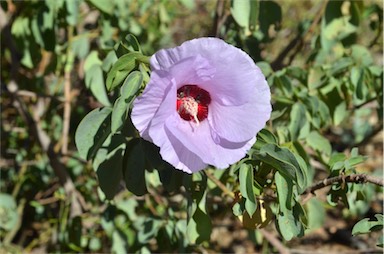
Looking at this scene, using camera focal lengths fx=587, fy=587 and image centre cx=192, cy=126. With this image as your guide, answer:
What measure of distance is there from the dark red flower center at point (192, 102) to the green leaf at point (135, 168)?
202 millimetres

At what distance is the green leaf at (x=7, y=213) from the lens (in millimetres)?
2250

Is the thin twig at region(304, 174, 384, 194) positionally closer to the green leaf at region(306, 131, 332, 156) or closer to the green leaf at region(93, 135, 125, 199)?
the green leaf at region(306, 131, 332, 156)

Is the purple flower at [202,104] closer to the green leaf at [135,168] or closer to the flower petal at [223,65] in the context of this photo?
the flower petal at [223,65]

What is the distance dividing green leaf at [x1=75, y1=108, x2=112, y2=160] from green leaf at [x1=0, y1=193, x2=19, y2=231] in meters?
1.03

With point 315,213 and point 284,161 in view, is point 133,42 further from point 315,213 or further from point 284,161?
point 315,213

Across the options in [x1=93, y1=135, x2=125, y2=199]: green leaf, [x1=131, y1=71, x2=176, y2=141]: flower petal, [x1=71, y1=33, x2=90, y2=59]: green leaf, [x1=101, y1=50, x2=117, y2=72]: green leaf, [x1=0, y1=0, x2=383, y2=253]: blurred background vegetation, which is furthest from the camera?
[x1=71, y1=33, x2=90, y2=59]: green leaf

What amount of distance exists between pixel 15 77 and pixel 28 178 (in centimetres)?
55

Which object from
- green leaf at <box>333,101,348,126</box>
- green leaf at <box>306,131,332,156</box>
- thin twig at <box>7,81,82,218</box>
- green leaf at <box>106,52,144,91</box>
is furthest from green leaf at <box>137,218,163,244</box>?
green leaf at <box>106,52,144,91</box>

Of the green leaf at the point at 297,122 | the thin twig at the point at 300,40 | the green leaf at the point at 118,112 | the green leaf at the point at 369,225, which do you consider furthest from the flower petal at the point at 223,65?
the thin twig at the point at 300,40

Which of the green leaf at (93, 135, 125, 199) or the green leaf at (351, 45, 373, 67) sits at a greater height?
the green leaf at (351, 45, 373, 67)

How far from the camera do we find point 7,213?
2.26m

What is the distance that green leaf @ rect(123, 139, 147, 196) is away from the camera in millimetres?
1412

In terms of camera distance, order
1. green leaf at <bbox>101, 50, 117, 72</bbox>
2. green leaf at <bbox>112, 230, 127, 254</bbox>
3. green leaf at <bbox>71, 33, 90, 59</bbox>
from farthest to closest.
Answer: green leaf at <bbox>71, 33, 90, 59</bbox> < green leaf at <bbox>112, 230, 127, 254</bbox> < green leaf at <bbox>101, 50, 117, 72</bbox>

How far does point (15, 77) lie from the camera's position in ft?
7.07
